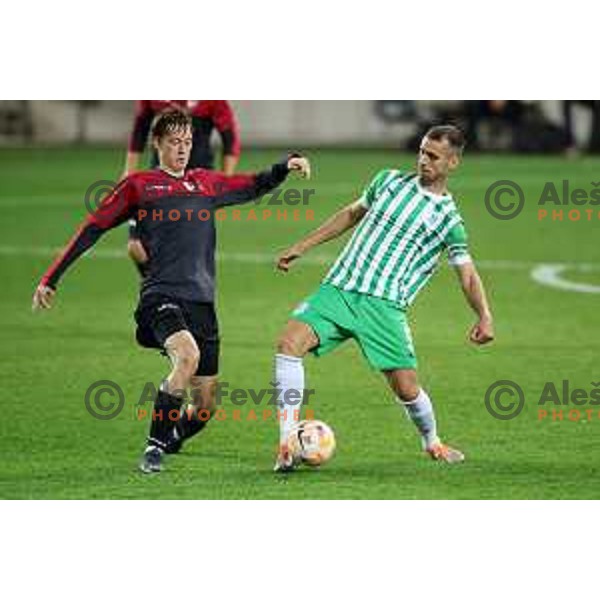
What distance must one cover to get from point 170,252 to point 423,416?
1.55m

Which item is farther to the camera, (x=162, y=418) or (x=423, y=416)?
(x=423, y=416)

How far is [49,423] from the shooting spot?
36.6ft

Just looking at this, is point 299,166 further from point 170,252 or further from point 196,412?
point 196,412

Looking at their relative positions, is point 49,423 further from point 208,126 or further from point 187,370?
point 208,126

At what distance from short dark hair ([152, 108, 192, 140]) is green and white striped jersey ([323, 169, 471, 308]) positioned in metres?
1.04

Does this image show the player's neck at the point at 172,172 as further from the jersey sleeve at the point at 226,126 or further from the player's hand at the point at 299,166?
the jersey sleeve at the point at 226,126

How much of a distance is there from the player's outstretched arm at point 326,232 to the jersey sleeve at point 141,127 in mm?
4519

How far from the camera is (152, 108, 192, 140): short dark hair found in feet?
31.9

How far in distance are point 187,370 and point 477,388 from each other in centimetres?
335

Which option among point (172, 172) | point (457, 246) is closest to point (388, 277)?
point (457, 246)

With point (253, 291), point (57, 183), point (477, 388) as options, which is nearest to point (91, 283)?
point (253, 291)

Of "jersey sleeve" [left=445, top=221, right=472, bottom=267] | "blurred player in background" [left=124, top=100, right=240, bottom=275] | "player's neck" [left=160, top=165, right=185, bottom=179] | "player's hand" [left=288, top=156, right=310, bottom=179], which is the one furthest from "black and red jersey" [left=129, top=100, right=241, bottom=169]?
"jersey sleeve" [left=445, top=221, right=472, bottom=267]

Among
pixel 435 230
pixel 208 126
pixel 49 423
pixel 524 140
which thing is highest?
pixel 524 140

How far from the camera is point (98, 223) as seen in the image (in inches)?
389
